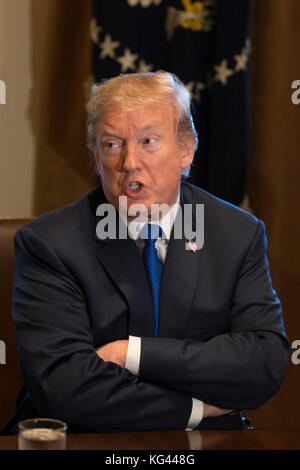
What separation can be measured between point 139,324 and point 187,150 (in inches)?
22.4

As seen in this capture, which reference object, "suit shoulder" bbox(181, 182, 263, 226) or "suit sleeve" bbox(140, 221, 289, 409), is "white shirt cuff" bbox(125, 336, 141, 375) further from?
"suit shoulder" bbox(181, 182, 263, 226)

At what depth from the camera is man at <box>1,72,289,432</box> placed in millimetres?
1773

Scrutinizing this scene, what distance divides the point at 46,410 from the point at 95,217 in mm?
606

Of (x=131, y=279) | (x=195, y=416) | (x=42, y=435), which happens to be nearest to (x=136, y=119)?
(x=131, y=279)

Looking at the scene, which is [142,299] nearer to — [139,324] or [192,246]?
Result: [139,324]

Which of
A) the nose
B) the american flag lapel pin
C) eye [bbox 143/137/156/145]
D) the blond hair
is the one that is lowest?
the american flag lapel pin

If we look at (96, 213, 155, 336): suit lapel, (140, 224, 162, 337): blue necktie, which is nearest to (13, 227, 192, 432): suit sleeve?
(96, 213, 155, 336): suit lapel

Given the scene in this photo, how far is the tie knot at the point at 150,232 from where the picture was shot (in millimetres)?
2074

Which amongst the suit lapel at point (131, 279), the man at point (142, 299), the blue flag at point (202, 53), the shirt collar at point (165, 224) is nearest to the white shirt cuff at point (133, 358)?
the man at point (142, 299)

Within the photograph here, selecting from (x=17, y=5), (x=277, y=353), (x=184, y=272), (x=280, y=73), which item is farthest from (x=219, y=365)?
(x=17, y=5)

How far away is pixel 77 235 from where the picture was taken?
6.59 feet

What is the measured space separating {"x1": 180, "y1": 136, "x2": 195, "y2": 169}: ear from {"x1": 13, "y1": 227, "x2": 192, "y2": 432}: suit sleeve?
514 mm

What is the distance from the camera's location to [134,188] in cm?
197

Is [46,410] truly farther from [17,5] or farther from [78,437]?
[17,5]
